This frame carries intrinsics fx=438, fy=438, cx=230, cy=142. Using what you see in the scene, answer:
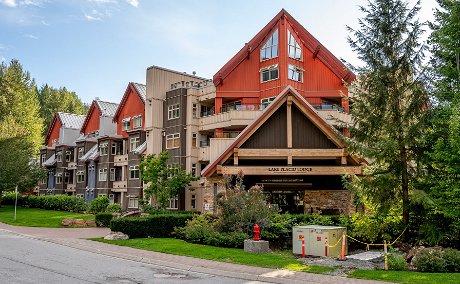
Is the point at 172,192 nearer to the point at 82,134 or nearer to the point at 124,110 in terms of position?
the point at 124,110

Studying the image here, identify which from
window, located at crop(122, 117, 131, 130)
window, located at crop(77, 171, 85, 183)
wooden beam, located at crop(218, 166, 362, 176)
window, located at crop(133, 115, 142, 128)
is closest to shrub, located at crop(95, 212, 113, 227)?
wooden beam, located at crop(218, 166, 362, 176)

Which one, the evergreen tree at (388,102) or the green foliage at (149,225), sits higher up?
the evergreen tree at (388,102)

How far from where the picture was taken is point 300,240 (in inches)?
740

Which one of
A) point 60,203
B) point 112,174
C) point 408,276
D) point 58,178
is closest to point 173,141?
point 112,174

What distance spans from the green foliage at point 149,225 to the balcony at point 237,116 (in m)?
14.7

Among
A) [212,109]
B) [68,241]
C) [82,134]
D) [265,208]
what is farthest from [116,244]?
[82,134]

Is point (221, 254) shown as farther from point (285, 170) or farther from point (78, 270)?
point (285, 170)

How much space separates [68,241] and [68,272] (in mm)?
10717

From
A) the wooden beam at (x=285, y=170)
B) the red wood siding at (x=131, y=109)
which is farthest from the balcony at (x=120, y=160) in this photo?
the wooden beam at (x=285, y=170)

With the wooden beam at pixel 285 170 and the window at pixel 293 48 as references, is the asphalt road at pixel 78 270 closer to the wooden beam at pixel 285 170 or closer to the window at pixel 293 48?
the wooden beam at pixel 285 170

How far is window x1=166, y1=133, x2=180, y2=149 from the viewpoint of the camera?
139 ft

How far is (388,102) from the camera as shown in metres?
20.0

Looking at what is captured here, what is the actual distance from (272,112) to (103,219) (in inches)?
601

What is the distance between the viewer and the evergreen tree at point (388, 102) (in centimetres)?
1919
